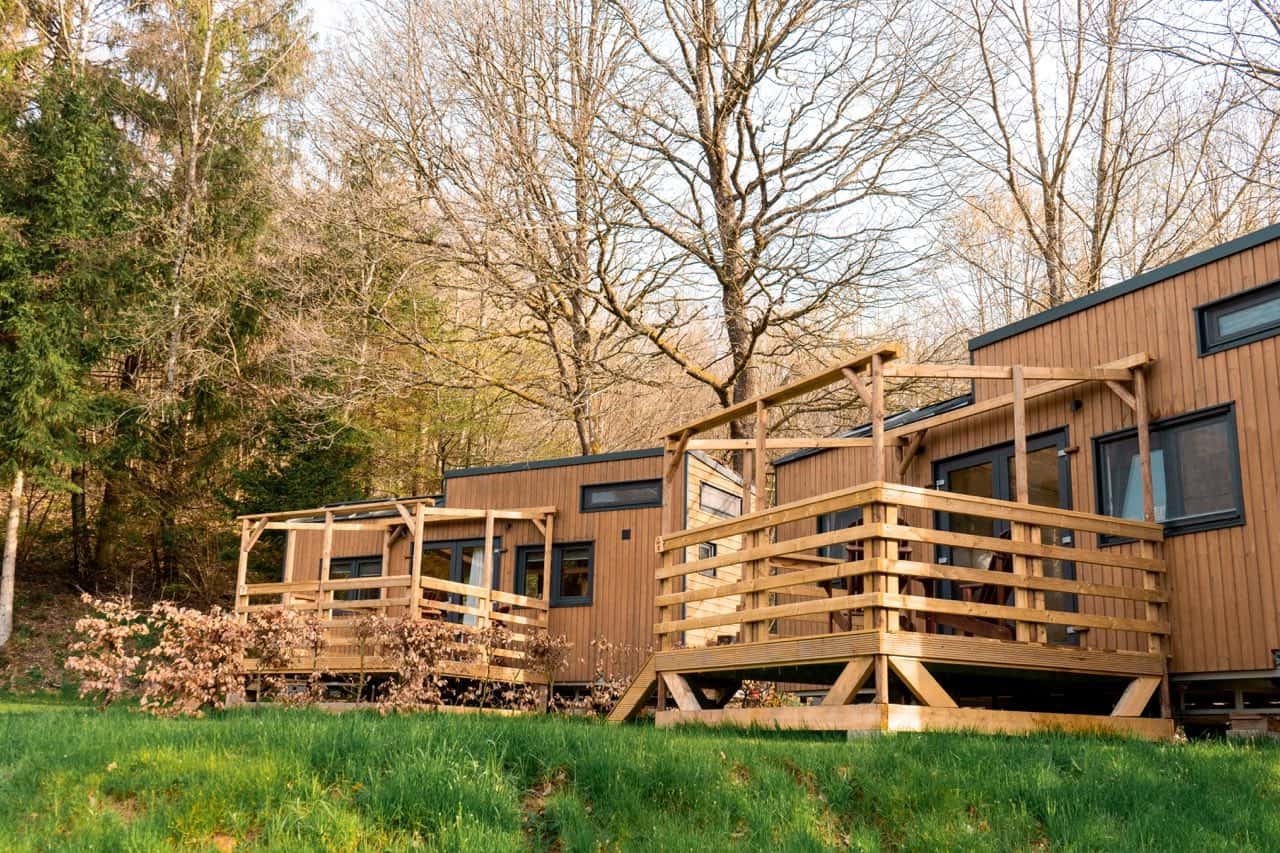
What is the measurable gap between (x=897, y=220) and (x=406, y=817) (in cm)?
1408

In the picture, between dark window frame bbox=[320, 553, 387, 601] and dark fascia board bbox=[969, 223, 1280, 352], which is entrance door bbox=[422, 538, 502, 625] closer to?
dark window frame bbox=[320, 553, 387, 601]

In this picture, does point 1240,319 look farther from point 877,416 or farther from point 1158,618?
point 877,416

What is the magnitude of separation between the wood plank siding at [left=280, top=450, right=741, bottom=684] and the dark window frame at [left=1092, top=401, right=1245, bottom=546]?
5998mm

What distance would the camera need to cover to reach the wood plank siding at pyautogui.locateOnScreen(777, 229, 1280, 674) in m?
9.51

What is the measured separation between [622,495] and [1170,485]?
830 cm

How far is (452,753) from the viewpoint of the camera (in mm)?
6645

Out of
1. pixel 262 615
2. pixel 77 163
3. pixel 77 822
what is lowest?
pixel 77 822

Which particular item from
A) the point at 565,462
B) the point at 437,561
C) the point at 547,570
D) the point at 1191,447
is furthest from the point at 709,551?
the point at 1191,447

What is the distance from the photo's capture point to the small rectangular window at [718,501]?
16.9m

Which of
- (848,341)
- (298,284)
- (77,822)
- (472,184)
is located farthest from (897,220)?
(77,822)

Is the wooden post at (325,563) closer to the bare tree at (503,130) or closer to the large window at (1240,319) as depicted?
the bare tree at (503,130)

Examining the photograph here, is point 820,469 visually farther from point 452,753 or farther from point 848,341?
point 452,753

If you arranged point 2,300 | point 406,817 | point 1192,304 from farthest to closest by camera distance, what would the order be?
1. point 2,300
2. point 1192,304
3. point 406,817

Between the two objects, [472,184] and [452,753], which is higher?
[472,184]
